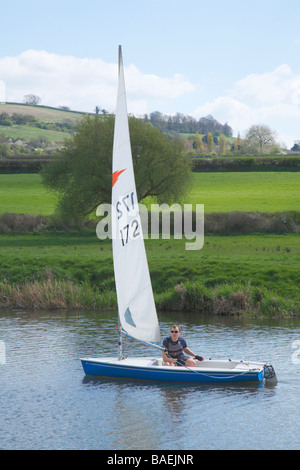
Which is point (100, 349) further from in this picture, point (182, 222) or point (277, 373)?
point (182, 222)

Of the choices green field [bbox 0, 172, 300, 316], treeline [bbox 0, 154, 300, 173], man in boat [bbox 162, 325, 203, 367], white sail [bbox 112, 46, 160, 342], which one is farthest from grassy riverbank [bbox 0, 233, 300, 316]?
treeline [bbox 0, 154, 300, 173]

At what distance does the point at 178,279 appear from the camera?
39.8 m

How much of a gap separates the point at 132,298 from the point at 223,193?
198 ft

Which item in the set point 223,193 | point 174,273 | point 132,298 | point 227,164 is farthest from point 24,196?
point 132,298

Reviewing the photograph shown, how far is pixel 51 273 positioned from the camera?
40375mm

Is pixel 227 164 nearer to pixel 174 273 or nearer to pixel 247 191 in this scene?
pixel 247 191

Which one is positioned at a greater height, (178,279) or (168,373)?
(178,279)

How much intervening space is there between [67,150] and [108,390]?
44.5 metres

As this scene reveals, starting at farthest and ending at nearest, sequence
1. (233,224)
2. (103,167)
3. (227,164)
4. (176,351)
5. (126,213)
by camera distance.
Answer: (227,164) < (103,167) < (233,224) < (176,351) < (126,213)

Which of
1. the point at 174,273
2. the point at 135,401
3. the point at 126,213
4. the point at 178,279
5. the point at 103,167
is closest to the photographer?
the point at 135,401

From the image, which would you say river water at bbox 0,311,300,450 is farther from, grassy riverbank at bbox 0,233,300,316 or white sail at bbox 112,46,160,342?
→ grassy riverbank at bbox 0,233,300,316

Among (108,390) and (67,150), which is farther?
(67,150)

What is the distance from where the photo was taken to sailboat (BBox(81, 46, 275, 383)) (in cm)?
2317
